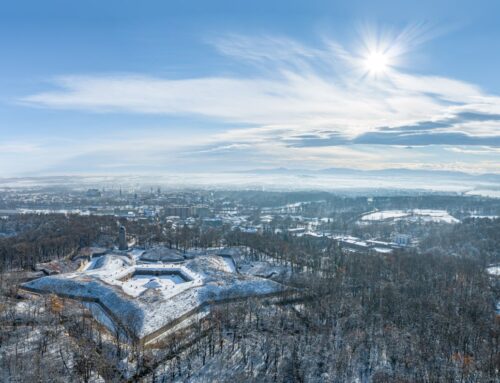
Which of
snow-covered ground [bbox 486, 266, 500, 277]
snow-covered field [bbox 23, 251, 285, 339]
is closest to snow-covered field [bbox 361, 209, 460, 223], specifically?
snow-covered ground [bbox 486, 266, 500, 277]

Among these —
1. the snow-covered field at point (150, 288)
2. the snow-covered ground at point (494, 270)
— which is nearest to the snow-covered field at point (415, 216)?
the snow-covered ground at point (494, 270)

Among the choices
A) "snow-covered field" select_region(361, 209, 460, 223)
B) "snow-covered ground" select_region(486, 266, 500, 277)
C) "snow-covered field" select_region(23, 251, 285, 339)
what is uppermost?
"snow-covered field" select_region(361, 209, 460, 223)

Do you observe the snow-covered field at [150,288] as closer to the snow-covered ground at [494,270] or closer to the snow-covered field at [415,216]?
the snow-covered ground at [494,270]

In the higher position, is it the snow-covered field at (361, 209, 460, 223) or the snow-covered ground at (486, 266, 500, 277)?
the snow-covered field at (361, 209, 460, 223)

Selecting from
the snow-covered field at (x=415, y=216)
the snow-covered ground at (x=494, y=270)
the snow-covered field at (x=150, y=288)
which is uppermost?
the snow-covered field at (x=415, y=216)

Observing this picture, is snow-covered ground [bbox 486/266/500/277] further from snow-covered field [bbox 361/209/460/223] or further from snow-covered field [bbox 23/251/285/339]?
snow-covered field [bbox 361/209/460/223]

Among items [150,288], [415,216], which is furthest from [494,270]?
[415,216]

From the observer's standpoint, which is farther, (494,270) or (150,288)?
(494,270)

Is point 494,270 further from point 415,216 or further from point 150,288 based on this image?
A: point 415,216

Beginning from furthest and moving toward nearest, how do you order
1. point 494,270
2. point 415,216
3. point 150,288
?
Result: point 415,216, point 494,270, point 150,288
